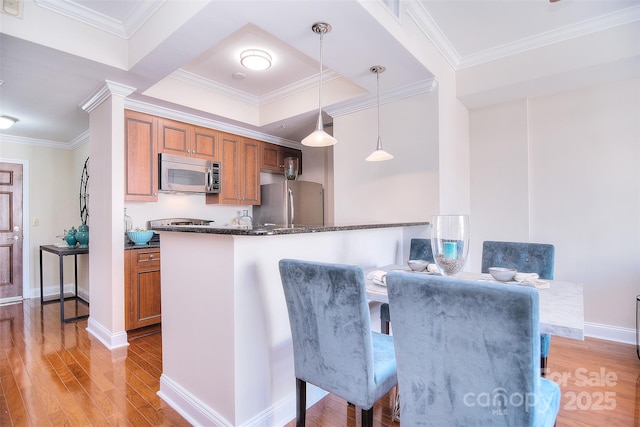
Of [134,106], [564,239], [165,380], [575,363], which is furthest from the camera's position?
[134,106]

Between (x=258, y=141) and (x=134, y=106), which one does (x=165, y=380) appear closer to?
(x=134, y=106)

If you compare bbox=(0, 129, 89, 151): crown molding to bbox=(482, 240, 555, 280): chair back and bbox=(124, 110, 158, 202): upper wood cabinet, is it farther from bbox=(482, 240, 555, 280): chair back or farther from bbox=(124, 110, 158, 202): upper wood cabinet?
bbox=(482, 240, 555, 280): chair back

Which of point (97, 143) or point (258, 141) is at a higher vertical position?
point (258, 141)

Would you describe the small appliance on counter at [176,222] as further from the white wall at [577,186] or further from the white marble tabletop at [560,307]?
the white wall at [577,186]

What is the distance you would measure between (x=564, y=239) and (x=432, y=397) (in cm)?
290

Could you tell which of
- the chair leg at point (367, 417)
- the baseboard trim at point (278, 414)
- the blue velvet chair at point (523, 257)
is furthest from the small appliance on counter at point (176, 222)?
the blue velvet chair at point (523, 257)

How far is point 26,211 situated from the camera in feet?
15.1

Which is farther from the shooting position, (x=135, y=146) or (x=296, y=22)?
(x=135, y=146)

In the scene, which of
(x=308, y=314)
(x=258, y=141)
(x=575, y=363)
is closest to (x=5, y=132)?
(x=258, y=141)

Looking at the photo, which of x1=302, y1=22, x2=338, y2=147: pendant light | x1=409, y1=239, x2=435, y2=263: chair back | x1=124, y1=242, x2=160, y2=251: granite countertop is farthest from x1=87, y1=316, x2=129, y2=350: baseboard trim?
x1=409, y1=239, x2=435, y2=263: chair back

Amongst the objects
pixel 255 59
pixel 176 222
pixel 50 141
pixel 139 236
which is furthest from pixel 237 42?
pixel 50 141

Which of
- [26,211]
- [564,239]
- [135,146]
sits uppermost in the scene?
[135,146]

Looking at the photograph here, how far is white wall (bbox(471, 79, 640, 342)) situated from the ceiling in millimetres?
655

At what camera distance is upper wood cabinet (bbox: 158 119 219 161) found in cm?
354
